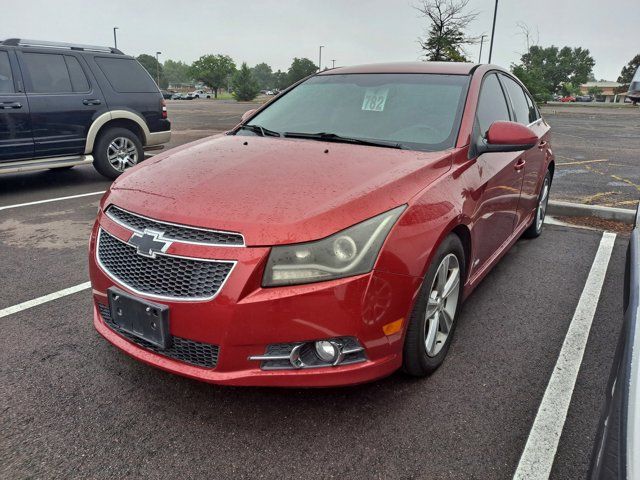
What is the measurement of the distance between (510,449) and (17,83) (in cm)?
700

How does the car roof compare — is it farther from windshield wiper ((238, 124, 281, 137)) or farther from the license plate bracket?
the license plate bracket

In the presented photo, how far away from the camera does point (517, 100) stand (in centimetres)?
425

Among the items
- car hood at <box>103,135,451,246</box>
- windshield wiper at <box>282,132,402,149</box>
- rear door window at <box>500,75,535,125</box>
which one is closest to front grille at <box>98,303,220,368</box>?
car hood at <box>103,135,451,246</box>

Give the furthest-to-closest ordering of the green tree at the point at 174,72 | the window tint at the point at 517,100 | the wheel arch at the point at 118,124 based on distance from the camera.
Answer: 1. the green tree at the point at 174,72
2. the wheel arch at the point at 118,124
3. the window tint at the point at 517,100

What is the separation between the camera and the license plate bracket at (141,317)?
210cm

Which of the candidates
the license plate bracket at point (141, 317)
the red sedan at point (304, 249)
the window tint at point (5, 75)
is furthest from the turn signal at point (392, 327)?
the window tint at point (5, 75)

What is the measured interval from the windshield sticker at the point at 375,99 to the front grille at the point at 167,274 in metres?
1.71

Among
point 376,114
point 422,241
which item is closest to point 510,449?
point 422,241

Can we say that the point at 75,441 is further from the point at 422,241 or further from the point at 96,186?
the point at 96,186

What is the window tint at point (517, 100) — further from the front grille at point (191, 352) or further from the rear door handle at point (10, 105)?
the rear door handle at point (10, 105)

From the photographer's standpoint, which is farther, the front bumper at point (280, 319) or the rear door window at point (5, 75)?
the rear door window at point (5, 75)

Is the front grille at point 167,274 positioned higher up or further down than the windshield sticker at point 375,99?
further down

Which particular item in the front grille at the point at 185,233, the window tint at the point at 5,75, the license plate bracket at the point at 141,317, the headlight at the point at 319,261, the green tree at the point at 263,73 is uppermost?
the green tree at the point at 263,73

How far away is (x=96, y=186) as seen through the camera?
7355 millimetres
